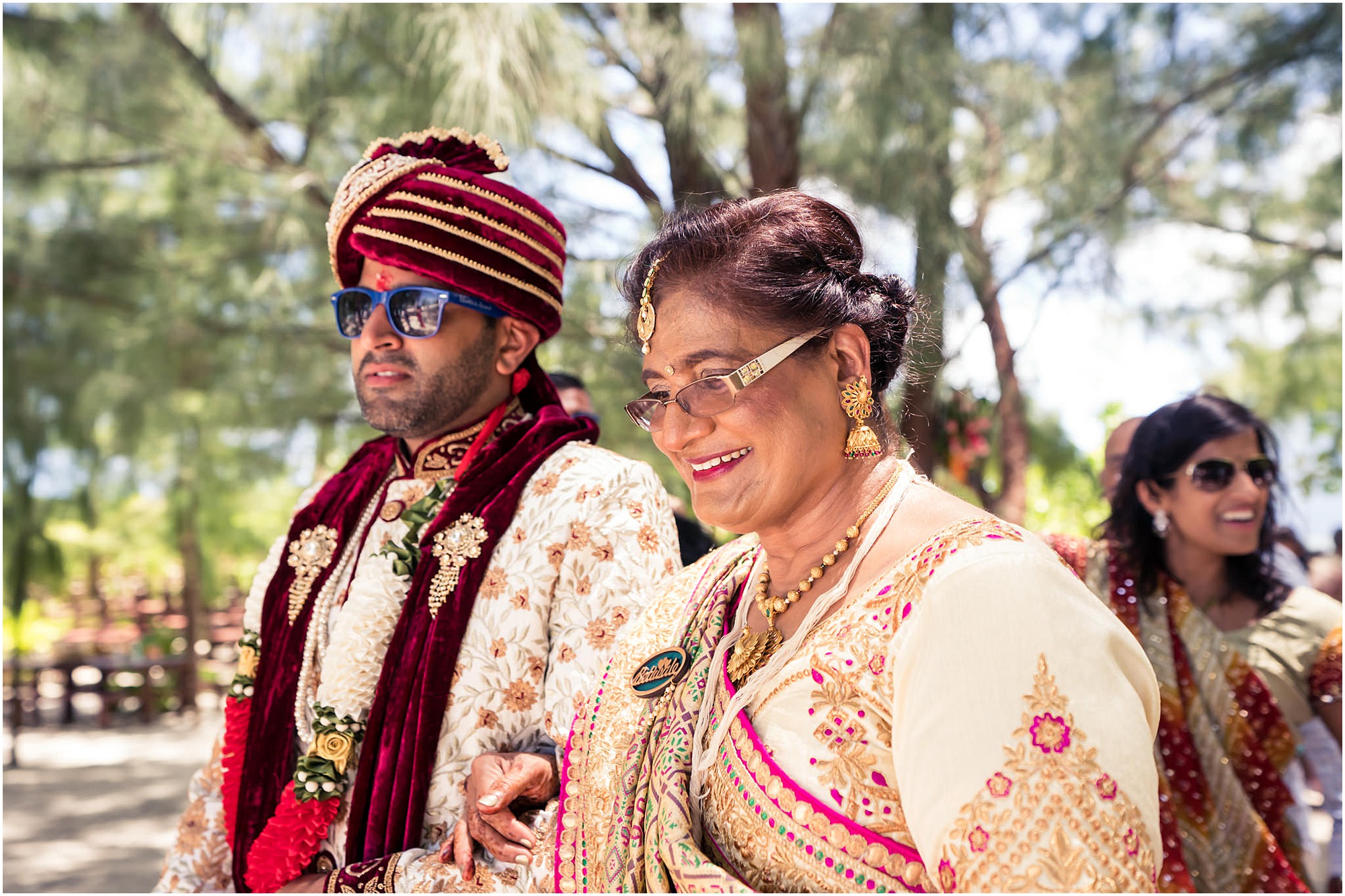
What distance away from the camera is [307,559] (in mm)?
2316

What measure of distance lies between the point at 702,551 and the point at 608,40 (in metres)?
2.95

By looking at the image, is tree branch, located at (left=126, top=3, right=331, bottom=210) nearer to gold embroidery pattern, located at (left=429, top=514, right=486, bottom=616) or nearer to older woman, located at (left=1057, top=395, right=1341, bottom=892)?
gold embroidery pattern, located at (left=429, top=514, right=486, bottom=616)

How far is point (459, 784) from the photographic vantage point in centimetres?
196

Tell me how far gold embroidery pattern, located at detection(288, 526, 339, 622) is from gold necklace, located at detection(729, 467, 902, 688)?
1.14 m

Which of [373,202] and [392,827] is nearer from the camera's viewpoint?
[392,827]

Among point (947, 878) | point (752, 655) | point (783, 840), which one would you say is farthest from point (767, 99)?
point (947, 878)

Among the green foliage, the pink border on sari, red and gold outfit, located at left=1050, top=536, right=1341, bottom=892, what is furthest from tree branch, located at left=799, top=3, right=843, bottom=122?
the pink border on sari

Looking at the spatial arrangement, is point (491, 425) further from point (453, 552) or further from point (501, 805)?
point (501, 805)

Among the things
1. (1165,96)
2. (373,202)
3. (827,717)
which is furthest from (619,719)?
(1165,96)

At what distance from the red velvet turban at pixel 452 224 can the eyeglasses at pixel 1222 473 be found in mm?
1709

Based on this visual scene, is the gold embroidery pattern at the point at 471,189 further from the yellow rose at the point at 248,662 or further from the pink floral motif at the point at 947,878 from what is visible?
the pink floral motif at the point at 947,878

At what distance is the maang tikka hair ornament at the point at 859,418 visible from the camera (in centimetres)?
145

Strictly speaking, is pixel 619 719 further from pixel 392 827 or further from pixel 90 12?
pixel 90 12

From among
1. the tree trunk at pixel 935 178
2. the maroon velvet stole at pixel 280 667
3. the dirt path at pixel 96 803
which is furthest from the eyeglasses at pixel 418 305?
the dirt path at pixel 96 803
